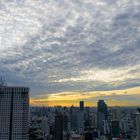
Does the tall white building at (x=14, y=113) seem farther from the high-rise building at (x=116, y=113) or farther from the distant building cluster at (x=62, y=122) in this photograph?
the high-rise building at (x=116, y=113)

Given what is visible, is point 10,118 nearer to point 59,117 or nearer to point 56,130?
point 56,130

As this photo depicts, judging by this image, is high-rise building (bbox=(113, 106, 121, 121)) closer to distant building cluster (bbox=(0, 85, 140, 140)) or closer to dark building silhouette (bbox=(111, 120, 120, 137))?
distant building cluster (bbox=(0, 85, 140, 140))

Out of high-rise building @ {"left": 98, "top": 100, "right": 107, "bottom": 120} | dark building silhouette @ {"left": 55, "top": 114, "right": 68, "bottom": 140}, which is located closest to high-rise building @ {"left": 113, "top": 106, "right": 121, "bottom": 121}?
high-rise building @ {"left": 98, "top": 100, "right": 107, "bottom": 120}

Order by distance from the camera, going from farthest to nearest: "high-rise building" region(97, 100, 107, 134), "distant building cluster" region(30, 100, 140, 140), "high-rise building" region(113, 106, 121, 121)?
"high-rise building" region(113, 106, 121, 121) → "high-rise building" region(97, 100, 107, 134) → "distant building cluster" region(30, 100, 140, 140)

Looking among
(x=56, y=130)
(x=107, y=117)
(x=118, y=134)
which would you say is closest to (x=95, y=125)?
(x=107, y=117)

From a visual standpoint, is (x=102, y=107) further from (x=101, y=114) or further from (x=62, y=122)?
(x=62, y=122)

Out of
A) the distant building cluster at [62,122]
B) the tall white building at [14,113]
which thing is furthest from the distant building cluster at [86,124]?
the tall white building at [14,113]
